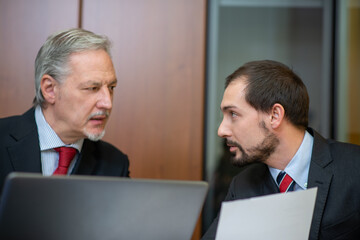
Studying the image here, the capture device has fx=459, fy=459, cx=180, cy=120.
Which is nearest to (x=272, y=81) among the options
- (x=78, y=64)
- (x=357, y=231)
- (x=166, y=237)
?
(x=357, y=231)

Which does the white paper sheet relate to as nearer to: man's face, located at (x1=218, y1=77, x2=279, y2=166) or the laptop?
the laptop

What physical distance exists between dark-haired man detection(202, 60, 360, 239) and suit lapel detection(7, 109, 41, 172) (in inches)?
31.4

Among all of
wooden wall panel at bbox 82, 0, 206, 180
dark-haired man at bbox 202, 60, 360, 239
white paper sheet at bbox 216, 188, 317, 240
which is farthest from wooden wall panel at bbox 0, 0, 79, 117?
white paper sheet at bbox 216, 188, 317, 240

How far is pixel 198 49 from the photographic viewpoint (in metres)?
2.92

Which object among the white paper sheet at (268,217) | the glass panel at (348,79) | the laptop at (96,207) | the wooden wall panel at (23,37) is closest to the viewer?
the laptop at (96,207)

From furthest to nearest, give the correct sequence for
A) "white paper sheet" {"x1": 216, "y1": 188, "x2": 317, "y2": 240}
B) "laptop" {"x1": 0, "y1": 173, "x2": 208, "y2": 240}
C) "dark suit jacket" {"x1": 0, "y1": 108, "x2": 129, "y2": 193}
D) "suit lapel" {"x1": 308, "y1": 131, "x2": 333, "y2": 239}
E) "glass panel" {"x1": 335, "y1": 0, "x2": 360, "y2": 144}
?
"glass panel" {"x1": 335, "y1": 0, "x2": 360, "y2": 144} < "dark suit jacket" {"x1": 0, "y1": 108, "x2": 129, "y2": 193} < "suit lapel" {"x1": 308, "y1": 131, "x2": 333, "y2": 239} < "white paper sheet" {"x1": 216, "y1": 188, "x2": 317, "y2": 240} < "laptop" {"x1": 0, "y1": 173, "x2": 208, "y2": 240}

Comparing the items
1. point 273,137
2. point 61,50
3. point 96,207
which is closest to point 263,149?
point 273,137

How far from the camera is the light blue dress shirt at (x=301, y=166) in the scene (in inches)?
74.1

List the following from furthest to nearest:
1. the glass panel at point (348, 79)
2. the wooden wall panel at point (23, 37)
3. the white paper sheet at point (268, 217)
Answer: the glass panel at point (348, 79) < the wooden wall panel at point (23, 37) < the white paper sheet at point (268, 217)

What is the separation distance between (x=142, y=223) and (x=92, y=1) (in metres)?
2.09

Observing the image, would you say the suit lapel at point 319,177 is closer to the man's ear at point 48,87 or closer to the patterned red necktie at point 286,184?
the patterned red necktie at point 286,184

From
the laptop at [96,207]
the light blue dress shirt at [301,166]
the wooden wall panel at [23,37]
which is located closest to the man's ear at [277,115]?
the light blue dress shirt at [301,166]

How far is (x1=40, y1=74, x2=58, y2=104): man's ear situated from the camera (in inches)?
78.5

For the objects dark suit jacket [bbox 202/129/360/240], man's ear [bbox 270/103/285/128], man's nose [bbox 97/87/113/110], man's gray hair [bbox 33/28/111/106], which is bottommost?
dark suit jacket [bbox 202/129/360/240]
